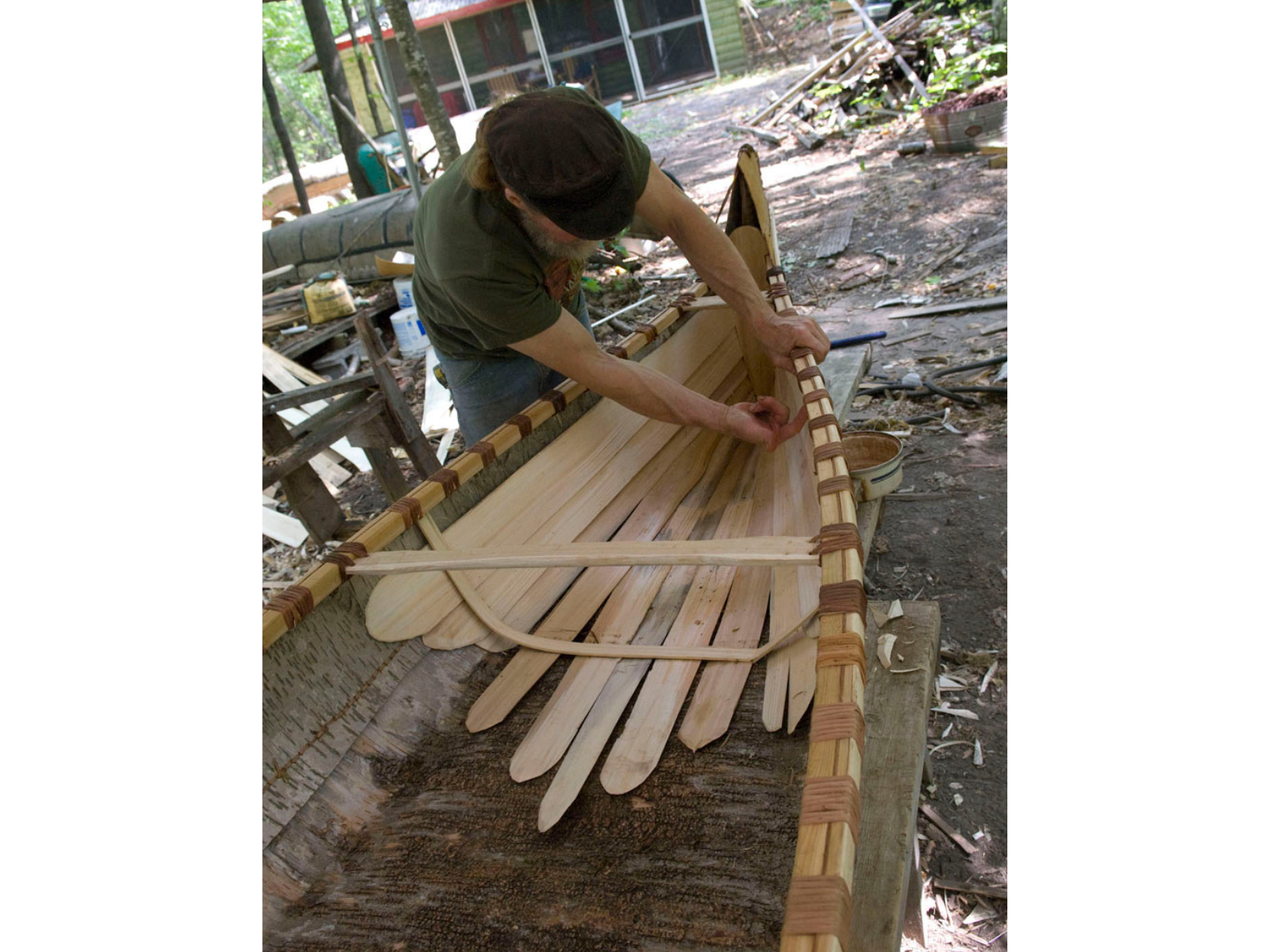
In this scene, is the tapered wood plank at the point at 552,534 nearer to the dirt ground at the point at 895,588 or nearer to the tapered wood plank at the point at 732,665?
the dirt ground at the point at 895,588

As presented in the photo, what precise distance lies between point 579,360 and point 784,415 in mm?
752

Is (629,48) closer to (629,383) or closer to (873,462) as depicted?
(873,462)

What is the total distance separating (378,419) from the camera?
3.97 meters

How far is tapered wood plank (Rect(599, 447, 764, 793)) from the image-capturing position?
1.87 m

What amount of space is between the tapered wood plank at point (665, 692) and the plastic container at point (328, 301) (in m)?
5.47

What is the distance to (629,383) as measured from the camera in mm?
2359

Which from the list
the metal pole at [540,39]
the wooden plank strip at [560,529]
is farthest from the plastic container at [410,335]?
the metal pole at [540,39]

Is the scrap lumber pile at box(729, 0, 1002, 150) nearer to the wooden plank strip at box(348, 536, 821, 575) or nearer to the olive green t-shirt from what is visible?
the olive green t-shirt

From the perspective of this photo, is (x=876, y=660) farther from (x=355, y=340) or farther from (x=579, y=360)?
(x=355, y=340)

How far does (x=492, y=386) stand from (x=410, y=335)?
4.00 metres

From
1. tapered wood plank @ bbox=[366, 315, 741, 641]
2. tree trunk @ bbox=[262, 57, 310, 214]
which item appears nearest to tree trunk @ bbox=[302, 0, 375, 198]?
tree trunk @ bbox=[262, 57, 310, 214]

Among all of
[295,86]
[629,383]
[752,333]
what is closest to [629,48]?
[295,86]

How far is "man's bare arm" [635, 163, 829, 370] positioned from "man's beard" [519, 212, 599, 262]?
0.37 metres

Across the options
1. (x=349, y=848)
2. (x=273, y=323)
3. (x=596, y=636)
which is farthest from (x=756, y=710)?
(x=273, y=323)
